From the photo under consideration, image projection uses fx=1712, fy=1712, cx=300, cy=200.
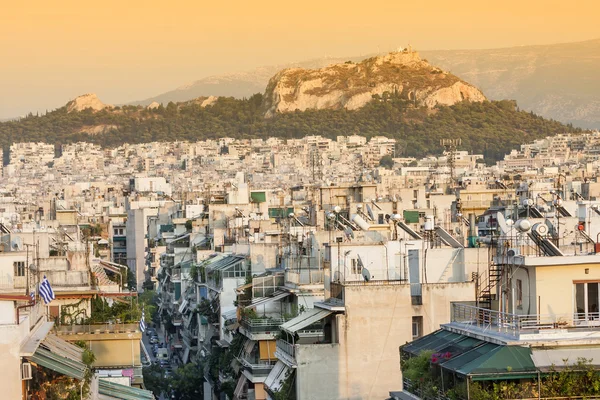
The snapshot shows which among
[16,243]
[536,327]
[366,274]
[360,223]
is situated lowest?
[536,327]

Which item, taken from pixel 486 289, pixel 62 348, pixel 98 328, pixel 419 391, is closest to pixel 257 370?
pixel 98 328

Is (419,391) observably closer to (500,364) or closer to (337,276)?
(500,364)

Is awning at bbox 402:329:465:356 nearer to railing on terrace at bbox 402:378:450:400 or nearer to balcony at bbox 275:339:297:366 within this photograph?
railing on terrace at bbox 402:378:450:400

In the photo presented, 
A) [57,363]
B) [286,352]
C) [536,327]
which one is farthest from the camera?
[286,352]

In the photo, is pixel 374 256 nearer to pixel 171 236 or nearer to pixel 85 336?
pixel 85 336

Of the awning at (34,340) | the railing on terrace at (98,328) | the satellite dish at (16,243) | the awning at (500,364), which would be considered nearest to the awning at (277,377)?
the railing on terrace at (98,328)
